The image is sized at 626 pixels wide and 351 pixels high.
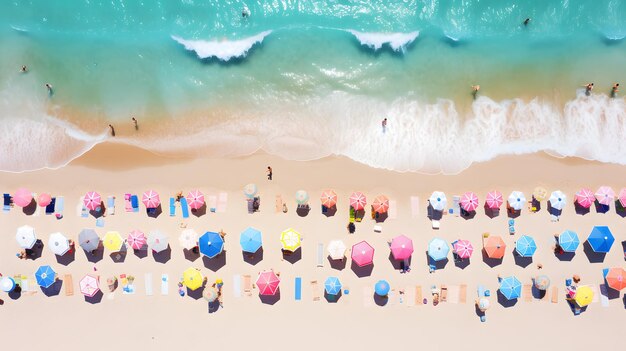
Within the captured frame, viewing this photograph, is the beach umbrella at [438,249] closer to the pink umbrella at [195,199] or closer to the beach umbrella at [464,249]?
the beach umbrella at [464,249]

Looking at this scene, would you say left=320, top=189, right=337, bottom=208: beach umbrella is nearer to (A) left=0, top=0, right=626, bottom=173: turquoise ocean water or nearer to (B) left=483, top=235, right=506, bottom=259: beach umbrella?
(A) left=0, top=0, right=626, bottom=173: turquoise ocean water

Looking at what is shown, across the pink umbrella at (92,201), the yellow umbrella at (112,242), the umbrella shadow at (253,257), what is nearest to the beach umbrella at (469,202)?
the umbrella shadow at (253,257)

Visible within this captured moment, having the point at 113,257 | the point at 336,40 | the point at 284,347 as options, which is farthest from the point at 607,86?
the point at 113,257

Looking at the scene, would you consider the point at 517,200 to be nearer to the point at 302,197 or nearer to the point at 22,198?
the point at 302,197

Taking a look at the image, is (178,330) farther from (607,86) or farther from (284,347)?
(607,86)

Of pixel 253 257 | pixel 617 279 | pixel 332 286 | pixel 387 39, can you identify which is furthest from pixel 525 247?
pixel 253 257

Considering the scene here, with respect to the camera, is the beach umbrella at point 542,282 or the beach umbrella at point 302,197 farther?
the beach umbrella at point 302,197

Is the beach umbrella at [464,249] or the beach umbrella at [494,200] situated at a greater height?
the beach umbrella at [494,200]
